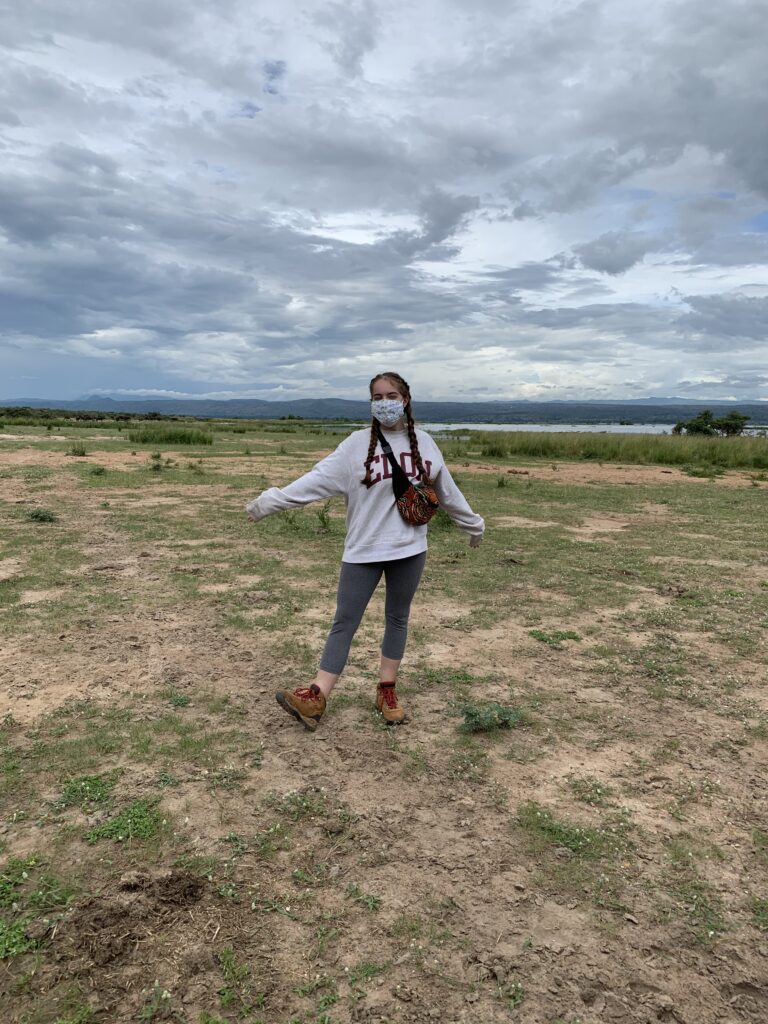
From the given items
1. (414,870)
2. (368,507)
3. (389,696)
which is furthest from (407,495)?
(414,870)

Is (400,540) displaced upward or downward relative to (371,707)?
upward

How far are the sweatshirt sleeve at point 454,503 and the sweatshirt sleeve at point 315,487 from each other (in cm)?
61

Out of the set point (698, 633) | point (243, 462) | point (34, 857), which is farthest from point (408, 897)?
point (243, 462)

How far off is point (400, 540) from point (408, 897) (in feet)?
5.76

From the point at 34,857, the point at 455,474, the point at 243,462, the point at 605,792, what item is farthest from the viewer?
the point at 243,462

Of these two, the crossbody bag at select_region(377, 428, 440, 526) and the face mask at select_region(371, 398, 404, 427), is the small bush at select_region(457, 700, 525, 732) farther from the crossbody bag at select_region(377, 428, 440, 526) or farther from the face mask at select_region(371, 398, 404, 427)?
the face mask at select_region(371, 398, 404, 427)

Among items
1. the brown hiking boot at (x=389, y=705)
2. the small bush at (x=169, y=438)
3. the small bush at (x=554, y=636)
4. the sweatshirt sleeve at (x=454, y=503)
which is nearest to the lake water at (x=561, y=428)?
the small bush at (x=169, y=438)

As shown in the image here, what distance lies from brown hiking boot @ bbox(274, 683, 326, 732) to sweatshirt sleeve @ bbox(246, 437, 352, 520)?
3.68ft

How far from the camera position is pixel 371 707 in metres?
4.09

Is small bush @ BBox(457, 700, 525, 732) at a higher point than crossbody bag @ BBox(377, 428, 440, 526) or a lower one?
lower

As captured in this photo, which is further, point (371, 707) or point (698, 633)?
point (698, 633)

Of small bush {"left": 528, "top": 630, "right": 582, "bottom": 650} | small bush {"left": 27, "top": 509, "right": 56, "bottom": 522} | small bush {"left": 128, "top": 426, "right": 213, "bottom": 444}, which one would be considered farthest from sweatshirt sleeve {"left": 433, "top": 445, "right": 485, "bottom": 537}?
small bush {"left": 128, "top": 426, "right": 213, "bottom": 444}

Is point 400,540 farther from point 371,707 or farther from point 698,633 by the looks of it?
point 698,633

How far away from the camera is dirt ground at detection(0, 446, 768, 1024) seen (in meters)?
2.08
